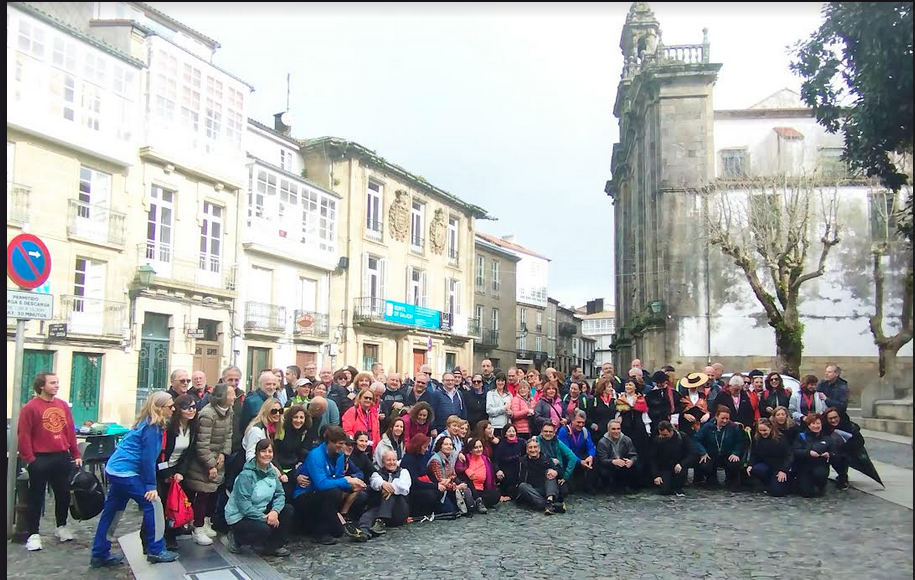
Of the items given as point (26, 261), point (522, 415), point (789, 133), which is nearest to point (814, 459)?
point (522, 415)

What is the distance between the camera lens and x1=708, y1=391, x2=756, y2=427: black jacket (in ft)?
40.4

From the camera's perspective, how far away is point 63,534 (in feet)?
26.2

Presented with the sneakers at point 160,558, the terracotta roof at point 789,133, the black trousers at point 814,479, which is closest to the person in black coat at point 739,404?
the black trousers at point 814,479

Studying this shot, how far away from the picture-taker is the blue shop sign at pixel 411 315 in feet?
122

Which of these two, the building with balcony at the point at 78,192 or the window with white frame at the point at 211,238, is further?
the window with white frame at the point at 211,238

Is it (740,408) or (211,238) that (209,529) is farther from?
(211,238)

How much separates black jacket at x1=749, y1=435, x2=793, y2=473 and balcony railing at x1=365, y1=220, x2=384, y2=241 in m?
27.1

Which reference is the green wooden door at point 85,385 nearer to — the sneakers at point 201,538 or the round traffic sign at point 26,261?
the sneakers at point 201,538

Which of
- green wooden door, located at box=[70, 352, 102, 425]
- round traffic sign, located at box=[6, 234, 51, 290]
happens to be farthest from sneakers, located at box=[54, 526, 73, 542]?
green wooden door, located at box=[70, 352, 102, 425]

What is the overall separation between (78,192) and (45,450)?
16.9 meters

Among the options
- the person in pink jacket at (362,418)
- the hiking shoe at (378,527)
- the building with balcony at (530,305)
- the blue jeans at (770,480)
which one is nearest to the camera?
the hiking shoe at (378,527)

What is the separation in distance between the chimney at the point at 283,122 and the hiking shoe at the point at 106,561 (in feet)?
102

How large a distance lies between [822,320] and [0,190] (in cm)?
2905

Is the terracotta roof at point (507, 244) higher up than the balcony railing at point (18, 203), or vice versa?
the terracotta roof at point (507, 244)
